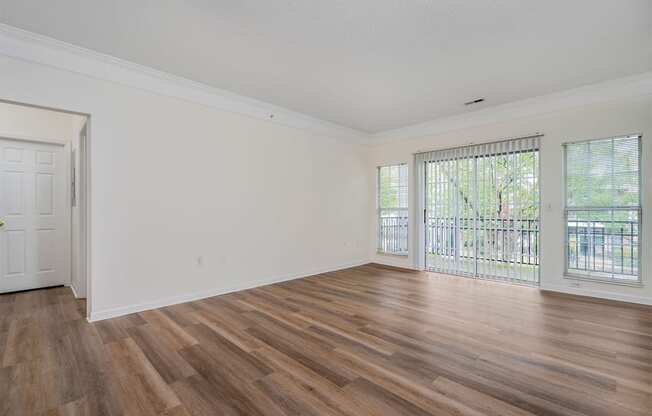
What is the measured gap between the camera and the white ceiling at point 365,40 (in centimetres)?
240

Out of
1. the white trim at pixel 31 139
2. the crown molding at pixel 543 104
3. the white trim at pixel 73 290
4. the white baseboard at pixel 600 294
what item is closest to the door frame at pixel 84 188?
the white trim at pixel 31 139

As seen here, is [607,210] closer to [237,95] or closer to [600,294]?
[600,294]

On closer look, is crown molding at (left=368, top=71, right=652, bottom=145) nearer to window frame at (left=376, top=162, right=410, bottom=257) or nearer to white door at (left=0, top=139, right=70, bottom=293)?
window frame at (left=376, top=162, right=410, bottom=257)

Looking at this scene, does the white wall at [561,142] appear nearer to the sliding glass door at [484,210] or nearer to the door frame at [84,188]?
the sliding glass door at [484,210]

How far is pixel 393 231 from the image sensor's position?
246 inches

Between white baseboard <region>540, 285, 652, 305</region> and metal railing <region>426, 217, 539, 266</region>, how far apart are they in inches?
15.4

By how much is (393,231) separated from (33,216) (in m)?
5.85

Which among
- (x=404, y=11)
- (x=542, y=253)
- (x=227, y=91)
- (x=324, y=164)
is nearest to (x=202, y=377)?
(x=404, y=11)

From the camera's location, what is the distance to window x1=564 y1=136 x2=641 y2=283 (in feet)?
12.2

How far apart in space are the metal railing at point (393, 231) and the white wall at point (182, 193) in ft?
5.07

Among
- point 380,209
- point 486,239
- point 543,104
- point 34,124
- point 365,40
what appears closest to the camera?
point 365,40

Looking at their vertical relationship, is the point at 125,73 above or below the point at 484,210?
above

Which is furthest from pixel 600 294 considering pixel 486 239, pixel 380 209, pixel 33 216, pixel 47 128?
pixel 47 128

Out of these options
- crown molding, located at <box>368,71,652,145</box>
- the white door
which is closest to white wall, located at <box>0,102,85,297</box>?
the white door
